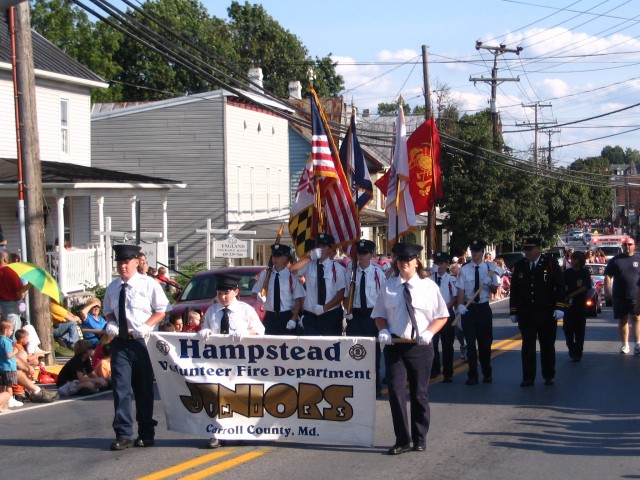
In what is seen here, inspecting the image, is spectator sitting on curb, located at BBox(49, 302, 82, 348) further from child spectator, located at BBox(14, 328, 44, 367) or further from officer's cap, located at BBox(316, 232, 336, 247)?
officer's cap, located at BBox(316, 232, 336, 247)

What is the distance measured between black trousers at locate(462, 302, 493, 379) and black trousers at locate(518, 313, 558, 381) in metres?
0.50

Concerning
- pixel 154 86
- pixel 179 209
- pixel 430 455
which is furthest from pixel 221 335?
pixel 154 86

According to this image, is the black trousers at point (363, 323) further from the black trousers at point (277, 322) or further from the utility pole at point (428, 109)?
the utility pole at point (428, 109)

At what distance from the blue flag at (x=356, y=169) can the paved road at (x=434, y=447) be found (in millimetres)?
3062

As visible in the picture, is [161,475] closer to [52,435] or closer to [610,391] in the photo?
[52,435]

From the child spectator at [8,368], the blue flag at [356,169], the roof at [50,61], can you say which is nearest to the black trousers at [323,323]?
the blue flag at [356,169]

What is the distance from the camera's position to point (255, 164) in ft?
129

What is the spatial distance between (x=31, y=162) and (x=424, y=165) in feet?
28.0

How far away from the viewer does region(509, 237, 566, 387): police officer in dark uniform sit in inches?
522

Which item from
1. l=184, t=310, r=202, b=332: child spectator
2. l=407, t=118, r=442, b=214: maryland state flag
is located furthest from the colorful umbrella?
l=407, t=118, r=442, b=214: maryland state flag

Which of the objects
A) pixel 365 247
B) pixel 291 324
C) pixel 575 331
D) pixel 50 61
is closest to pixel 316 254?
pixel 365 247

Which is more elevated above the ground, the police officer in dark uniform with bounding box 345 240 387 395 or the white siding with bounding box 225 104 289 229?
the white siding with bounding box 225 104 289 229

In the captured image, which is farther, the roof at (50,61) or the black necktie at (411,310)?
the roof at (50,61)

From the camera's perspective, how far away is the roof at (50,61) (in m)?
28.7
